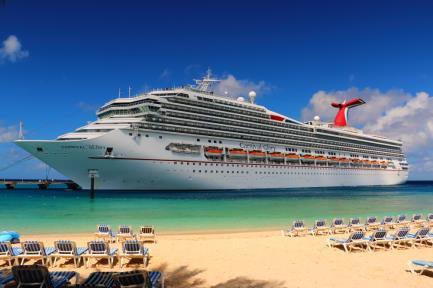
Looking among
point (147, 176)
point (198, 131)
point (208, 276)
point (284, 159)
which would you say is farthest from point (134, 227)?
point (284, 159)

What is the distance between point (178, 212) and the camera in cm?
2195

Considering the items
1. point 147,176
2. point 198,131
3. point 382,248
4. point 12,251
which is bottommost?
point 382,248

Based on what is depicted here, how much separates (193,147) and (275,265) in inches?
1182

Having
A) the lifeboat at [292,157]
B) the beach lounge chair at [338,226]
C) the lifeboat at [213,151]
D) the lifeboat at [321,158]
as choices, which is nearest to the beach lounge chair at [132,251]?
the beach lounge chair at [338,226]

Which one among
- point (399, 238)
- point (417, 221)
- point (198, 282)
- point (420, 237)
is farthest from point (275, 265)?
point (417, 221)

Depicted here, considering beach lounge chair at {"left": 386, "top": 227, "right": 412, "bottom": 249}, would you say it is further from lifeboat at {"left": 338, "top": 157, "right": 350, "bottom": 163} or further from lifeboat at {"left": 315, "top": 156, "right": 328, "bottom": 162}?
lifeboat at {"left": 338, "top": 157, "right": 350, "bottom": 163}

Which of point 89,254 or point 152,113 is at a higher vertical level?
point 152,113

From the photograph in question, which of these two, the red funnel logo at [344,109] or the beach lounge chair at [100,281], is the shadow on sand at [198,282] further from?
the red funnel logo at [344,109]

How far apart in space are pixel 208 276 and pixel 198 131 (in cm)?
3218

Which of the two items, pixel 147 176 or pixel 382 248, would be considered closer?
pixel 382 248

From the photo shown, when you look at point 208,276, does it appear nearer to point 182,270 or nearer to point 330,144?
point 182,270

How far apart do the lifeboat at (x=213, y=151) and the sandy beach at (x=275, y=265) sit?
27514mm

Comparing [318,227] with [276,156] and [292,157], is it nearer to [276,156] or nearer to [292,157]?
[276,156]

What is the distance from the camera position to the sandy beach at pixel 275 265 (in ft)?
23.9
